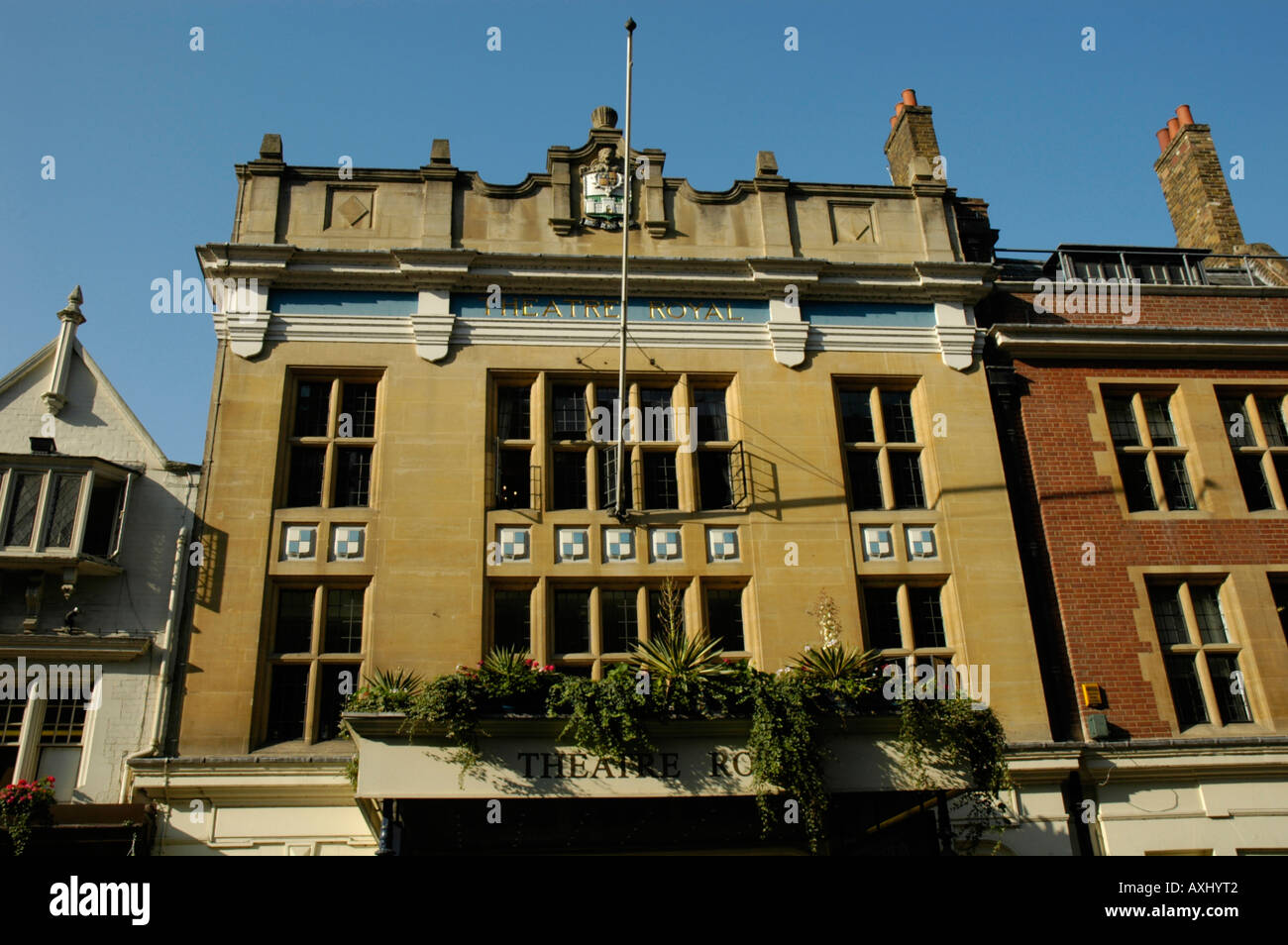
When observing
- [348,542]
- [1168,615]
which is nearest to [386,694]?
[348,542]

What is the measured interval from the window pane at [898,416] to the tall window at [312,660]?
31.8ft

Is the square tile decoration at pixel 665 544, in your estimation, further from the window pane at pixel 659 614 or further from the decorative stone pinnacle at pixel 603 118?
the decorative stone pinnacle at pixel 603 118

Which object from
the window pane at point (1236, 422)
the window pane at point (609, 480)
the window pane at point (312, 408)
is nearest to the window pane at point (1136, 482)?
the window pane at point (1236, 422)

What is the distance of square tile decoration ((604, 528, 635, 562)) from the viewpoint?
1708cm

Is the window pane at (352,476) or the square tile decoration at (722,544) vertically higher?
the window pane at (352,476)

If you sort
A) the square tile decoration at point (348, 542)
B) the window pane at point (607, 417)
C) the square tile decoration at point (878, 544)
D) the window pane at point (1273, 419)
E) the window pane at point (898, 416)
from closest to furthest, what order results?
the square tile decoration at point (348, 542) → the square tile decoration at point (878, 544) → the window pane at point (607, 417) → the window pane at point (898, 416) → the window pane at point (1273, 419)

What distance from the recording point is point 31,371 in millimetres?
17078

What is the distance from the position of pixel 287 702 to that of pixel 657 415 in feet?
25.3

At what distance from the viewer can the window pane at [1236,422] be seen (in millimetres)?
19534

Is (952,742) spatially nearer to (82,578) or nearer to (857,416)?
(857,416)

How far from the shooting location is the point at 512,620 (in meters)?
16.6

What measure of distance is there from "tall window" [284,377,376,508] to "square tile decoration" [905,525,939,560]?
9.13m

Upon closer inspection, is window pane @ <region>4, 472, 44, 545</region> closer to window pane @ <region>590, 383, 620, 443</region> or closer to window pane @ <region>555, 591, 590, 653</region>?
window pane @ <region>555, 591, 590, 653</region>

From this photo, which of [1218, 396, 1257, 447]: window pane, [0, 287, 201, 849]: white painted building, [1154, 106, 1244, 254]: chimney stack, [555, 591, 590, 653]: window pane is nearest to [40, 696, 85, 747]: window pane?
[0, 287, 201, 849]: white painted building
